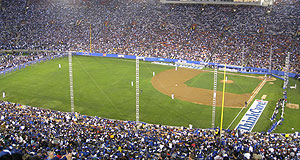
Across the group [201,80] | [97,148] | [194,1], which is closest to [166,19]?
[194,1]

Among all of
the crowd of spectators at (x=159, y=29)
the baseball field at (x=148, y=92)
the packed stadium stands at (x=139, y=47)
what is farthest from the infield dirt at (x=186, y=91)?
the crowd of spectators at (x=159, y=29)

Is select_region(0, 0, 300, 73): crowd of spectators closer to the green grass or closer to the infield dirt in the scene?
the green grass

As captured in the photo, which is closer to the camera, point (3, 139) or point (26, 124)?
point (3, 139)

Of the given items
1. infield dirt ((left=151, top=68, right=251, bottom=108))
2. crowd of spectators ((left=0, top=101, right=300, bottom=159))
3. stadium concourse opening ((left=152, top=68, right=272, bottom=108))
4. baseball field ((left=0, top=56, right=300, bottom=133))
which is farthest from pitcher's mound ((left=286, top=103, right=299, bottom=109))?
crowd of spectators ((left=0, top=101, right=300, bottom=159))

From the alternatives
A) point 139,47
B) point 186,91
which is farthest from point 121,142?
point 139,47

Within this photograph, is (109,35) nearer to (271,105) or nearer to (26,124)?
(271,105)

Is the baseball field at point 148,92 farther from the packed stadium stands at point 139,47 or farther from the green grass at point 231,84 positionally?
the packed stadium stands at point 139,47
